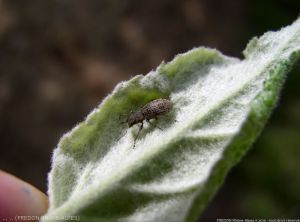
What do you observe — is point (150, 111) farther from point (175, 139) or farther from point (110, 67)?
point (110, 67)

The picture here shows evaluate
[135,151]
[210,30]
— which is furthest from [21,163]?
[135,151]

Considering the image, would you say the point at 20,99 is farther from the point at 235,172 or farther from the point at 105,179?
the point at 105,179

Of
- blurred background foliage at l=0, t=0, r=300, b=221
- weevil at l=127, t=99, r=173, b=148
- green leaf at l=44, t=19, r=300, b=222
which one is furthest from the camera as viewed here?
blurred background foliage at l=0, t=0, r=300, b=221

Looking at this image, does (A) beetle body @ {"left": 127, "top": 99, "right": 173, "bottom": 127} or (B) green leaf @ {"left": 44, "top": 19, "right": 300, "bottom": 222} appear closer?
(B) green leaf @ {"left": 44, "top": 19, "right": 300, "bottom": 222}

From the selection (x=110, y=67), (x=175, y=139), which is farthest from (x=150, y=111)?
(x=110, y=67)

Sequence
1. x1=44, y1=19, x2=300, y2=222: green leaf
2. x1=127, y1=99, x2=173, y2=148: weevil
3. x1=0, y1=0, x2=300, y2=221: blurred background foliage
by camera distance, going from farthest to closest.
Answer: x1=0, y1=0, x2=300, y2=221: blurred background foliage
x1=127, y1=99, x2=173, y2=148: weevil
x1=44, y1=19, x2=300, y2=222: green leaf

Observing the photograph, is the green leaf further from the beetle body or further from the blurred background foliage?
the blurred background foliage

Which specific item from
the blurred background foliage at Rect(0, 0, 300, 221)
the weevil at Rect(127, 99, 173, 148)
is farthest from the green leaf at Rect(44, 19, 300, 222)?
the blurred background foliage at Rect(0, 0, 300, 221)
